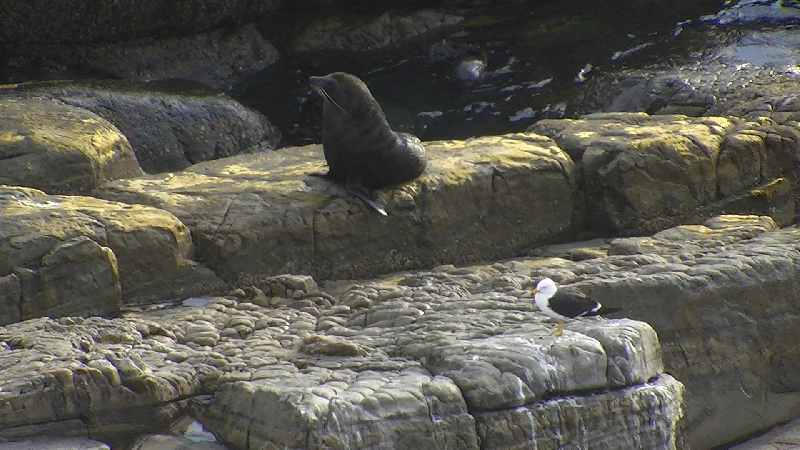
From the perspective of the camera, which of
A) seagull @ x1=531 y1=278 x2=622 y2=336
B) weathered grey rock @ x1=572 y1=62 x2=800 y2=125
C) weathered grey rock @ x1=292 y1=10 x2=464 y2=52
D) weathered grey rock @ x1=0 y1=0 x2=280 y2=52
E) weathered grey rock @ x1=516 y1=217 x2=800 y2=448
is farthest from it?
weathered grey rock @ x1=292 y1=10 x2=464 y2=52

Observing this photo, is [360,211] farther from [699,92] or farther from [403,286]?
[699,92]

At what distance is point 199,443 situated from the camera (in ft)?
14.2

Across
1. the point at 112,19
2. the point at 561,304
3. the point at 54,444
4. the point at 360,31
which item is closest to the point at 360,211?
the point at 561,304

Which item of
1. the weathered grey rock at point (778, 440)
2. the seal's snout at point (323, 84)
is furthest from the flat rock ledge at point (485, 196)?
the weathered grey rock at point (778, 440)

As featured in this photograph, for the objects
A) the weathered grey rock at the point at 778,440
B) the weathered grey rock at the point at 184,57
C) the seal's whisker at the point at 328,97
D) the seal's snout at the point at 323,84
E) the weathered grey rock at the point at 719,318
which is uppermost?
the seal's snout at the point at 323,84

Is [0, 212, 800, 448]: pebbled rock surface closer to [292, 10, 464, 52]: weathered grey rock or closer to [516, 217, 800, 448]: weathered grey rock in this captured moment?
[516, 217, 800, 448]: weathered grey rock

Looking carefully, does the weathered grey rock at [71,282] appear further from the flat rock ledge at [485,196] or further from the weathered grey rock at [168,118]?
the weathered grey rock at [168,118]

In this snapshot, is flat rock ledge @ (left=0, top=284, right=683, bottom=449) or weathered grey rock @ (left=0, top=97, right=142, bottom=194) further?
weathered grey rock @ (left=0, top=97, right=142, bottom=194)

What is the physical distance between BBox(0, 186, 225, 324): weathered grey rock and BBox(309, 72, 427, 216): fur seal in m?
1.23

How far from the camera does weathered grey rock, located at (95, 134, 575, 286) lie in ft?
20.4

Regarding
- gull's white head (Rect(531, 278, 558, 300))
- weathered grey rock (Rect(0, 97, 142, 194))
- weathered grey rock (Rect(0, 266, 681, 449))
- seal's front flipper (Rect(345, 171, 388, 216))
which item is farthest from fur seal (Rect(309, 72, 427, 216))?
gull's white head (Rect(531, 278, 558, 300))

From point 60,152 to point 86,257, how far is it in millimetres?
1459

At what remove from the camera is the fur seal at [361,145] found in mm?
6797

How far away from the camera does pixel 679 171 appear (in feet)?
23.9
